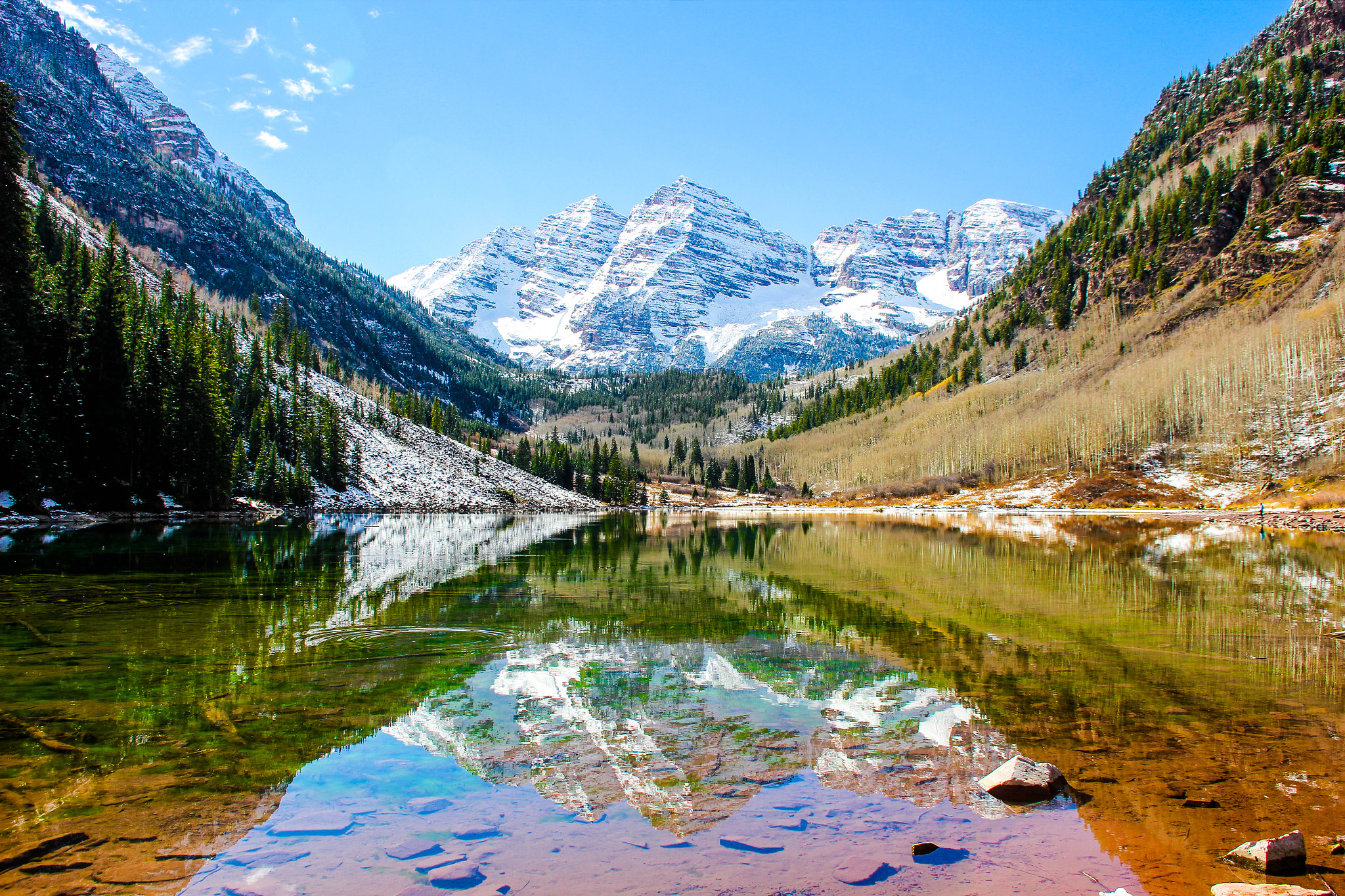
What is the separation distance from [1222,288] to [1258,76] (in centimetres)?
10611

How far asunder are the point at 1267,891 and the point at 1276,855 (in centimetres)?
75

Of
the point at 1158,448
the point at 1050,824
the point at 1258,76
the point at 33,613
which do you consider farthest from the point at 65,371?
the point at 1258,76

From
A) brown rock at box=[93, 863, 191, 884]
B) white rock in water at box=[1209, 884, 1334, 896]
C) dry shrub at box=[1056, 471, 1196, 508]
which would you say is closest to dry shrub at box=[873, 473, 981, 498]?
dry shrub at box=[1056, 471, 1196, 508]

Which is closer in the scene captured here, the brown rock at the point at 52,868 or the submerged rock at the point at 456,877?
the brown rock at the point at 52,868

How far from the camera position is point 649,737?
10.0 metres

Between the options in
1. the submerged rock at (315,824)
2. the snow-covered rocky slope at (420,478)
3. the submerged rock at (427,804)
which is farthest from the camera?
the snow-covered rocky slope at (420,478)

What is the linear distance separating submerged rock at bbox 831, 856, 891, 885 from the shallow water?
0.04 m

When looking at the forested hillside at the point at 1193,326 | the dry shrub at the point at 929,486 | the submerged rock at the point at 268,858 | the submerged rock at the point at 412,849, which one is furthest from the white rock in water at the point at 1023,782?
the dry shrub at the point at 929,486

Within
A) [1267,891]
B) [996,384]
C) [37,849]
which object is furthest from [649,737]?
[996,384]

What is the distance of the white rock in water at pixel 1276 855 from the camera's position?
245 inches

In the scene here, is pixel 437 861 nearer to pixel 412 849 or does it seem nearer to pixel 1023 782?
pixel 412 849

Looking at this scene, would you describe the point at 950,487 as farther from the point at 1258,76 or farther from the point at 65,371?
the point at 1258,76

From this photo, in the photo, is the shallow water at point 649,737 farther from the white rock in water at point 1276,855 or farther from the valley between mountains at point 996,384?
the valley between mountains at point 996,384

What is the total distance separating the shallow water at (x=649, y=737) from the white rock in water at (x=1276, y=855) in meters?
0.14
